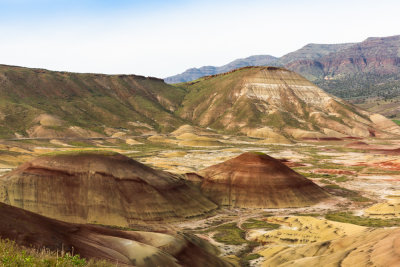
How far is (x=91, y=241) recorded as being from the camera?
23.5 meters

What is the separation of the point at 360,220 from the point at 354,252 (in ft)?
98.0

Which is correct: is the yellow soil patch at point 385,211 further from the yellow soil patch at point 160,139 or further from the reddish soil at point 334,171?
the yellow soil patch at point 160,139

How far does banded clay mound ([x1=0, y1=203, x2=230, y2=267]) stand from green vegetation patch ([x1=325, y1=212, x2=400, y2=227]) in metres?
29.6

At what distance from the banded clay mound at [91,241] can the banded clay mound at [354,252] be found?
28.9ft

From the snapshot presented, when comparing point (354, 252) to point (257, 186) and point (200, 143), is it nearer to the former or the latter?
point (257, 186)

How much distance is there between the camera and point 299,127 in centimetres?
19900

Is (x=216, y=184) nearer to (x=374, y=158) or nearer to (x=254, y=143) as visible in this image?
(x=374, y=158)

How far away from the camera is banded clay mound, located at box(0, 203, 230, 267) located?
67.2 feet

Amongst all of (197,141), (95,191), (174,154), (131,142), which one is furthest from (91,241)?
Answer: (197,141)

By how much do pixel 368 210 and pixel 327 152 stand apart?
9458 cm

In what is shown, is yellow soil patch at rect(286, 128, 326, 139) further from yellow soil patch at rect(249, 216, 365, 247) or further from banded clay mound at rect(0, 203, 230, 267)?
banded clay mound at rect(0, 203, 230, 267)

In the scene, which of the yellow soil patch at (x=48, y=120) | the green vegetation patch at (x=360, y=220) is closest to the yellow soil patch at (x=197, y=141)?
the yellow soil patch at (x=48, y=120)

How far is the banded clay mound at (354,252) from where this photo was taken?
25188 mm

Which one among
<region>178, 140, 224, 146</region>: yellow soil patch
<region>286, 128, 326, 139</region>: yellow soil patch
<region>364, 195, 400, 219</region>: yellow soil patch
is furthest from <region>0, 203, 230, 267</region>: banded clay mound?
<region>286, 128, 326, 139</region>: yellow soil patch
